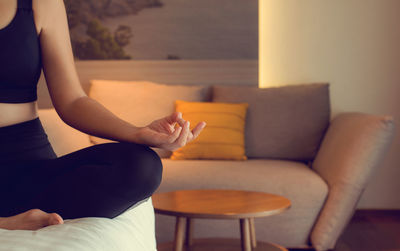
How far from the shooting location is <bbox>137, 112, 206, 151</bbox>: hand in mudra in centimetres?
112

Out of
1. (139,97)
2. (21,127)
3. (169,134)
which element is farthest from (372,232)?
(21,127)

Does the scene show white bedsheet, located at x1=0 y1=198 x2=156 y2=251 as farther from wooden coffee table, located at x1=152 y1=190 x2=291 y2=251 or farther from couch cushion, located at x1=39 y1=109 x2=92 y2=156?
couch cushion, located at x1=39 y1=109 x2=92 y2=156

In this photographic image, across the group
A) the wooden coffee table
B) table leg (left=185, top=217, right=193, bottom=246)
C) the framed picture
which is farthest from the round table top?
the framed picture

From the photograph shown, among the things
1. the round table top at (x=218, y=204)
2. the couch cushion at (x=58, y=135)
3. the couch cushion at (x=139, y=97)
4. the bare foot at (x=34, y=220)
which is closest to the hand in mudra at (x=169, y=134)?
the bare foot at (x=34, y=220)

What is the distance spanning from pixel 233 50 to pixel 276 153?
86 centimetres

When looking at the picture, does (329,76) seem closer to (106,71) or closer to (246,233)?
(106,71)

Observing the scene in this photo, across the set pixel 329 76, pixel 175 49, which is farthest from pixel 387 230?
pixel 175 49

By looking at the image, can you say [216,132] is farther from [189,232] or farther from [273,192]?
[189,232]

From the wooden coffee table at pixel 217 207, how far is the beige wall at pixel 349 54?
1.52 m

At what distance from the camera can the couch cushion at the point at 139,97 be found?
3.19 m

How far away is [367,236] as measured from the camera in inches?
113

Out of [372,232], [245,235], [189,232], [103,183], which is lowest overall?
[372,232]

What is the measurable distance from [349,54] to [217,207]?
6.53 feet

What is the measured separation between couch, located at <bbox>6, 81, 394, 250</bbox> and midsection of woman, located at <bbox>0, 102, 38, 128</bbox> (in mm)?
1276
